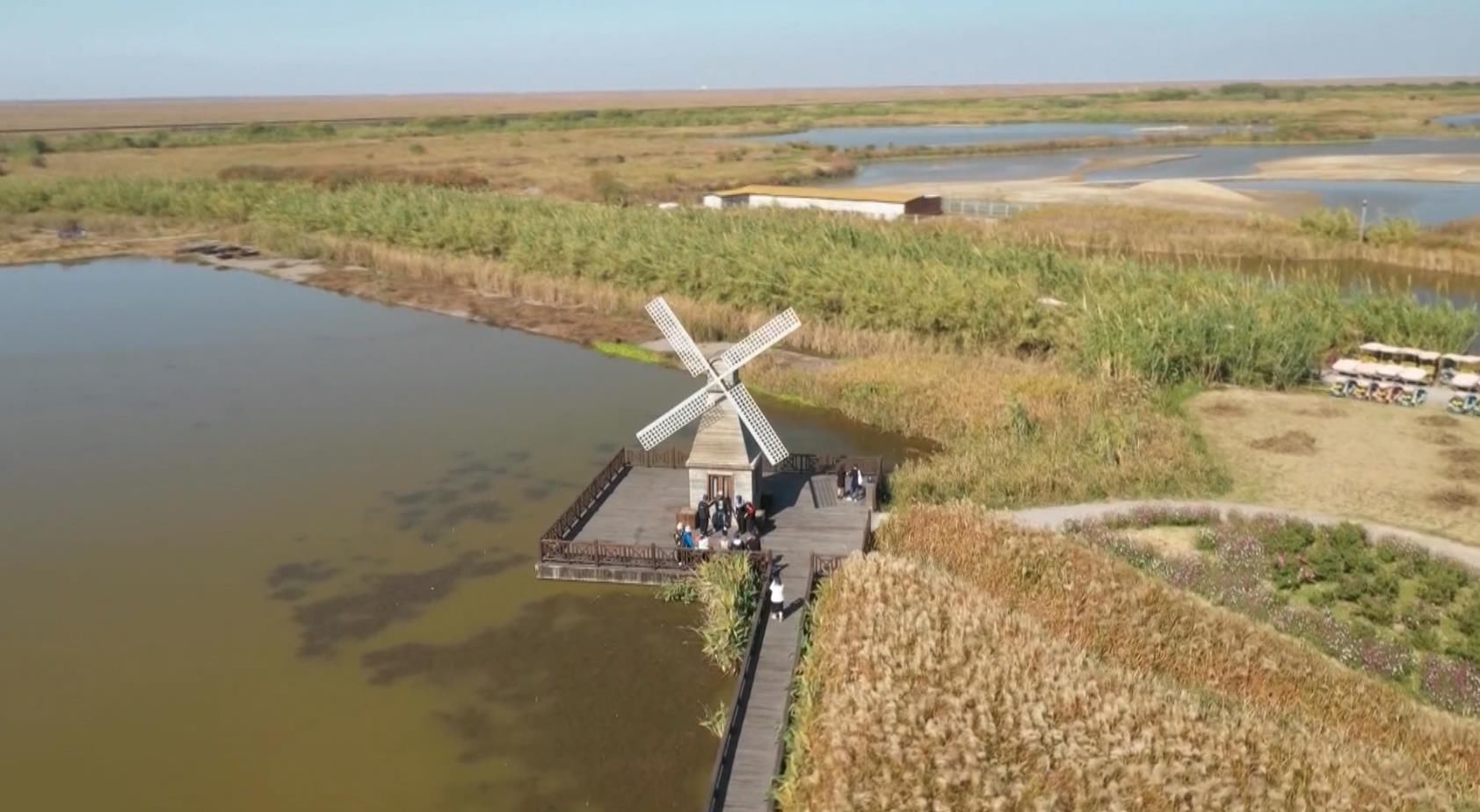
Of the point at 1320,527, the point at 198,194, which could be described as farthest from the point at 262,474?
the point at 198,194

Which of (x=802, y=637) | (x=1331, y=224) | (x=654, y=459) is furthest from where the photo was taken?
(x=1331, y=224)

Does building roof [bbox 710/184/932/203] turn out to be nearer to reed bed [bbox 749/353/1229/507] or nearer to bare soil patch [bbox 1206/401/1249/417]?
reed bed [bbox 749/353/1229/507]

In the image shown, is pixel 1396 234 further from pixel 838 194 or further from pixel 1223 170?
pixel 1223 170

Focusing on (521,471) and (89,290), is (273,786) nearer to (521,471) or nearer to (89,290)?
(521,471)

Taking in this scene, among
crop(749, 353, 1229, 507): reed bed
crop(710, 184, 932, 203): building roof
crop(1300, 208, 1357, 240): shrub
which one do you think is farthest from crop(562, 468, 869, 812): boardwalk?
crop(1300, 208, 1357, 240): shrub

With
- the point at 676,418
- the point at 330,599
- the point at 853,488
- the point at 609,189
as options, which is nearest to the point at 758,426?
the point at 676,418

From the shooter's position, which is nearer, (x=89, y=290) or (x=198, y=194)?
(x=89, y=290)
